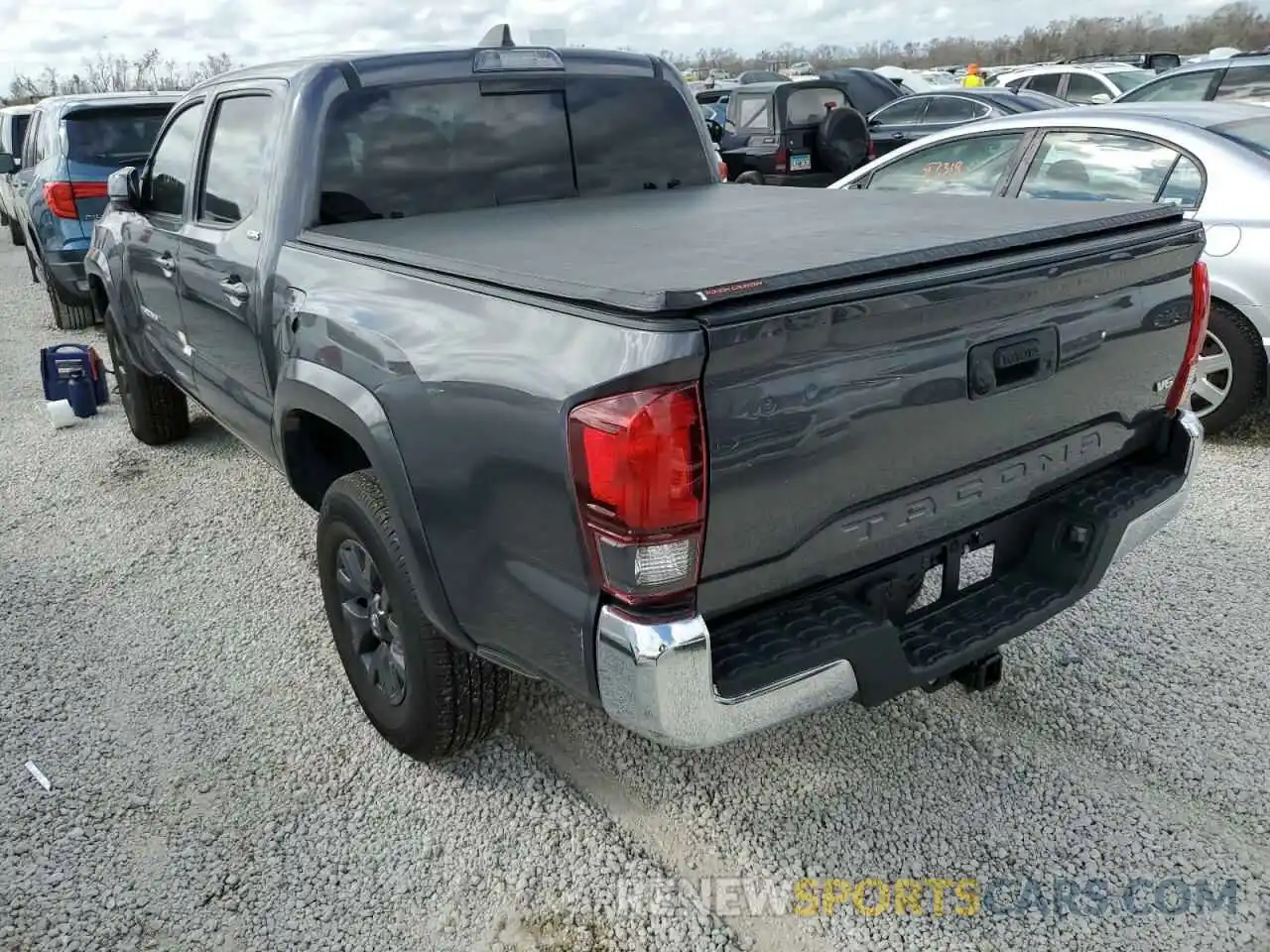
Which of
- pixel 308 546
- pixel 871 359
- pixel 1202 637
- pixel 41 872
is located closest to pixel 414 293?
pixel 871 359

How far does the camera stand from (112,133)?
7.94 meters

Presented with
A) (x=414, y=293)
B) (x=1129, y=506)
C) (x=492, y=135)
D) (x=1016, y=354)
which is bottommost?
(x=1129, y=506)

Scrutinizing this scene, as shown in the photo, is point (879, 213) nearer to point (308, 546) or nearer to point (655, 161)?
point (655, 161)

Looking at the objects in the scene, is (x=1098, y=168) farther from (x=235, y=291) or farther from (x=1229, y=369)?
(x=235, y=291)

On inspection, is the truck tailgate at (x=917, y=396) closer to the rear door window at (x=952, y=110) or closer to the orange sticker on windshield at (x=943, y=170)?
the orange sticker on windshield at (x=943, y=170)

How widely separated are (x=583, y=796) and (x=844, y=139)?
401 inches

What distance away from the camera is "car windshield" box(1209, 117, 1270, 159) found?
4758 millimetres

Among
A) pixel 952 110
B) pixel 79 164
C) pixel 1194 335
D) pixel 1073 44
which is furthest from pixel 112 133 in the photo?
pixel 1073 44

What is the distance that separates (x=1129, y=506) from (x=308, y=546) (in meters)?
3.20

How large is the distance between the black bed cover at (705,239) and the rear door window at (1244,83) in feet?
28.6

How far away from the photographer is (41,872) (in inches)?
101

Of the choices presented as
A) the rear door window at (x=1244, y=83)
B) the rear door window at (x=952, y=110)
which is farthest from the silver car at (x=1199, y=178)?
the rear door window at (x=952, y=110)

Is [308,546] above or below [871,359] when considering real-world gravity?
below

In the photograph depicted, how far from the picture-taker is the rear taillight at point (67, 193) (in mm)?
7699
